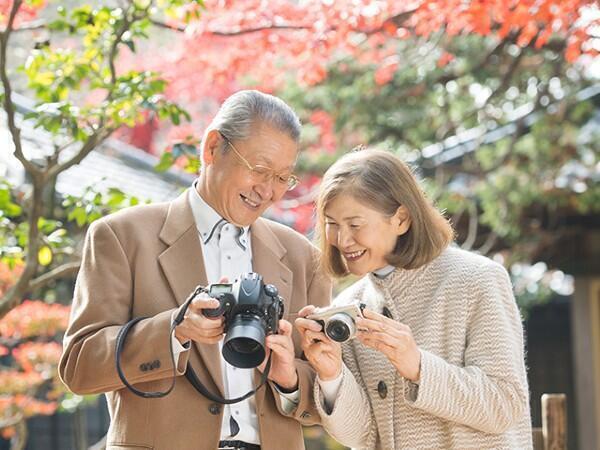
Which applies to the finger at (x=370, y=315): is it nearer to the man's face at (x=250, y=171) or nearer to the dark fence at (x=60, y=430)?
the man's face at (x=250, y=171)

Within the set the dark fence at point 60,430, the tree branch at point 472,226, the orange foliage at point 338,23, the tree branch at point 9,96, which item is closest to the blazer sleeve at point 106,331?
the tree branch at point 9,96

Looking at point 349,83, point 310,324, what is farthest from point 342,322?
point 349,83

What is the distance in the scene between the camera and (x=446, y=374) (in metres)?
3.19

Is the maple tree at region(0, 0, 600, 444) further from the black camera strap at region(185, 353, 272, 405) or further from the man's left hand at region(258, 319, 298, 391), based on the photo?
the man's left hand at region(258, 319, 298, 391)

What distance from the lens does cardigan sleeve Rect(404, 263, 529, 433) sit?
3.18m

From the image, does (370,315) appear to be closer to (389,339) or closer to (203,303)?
(389,339)

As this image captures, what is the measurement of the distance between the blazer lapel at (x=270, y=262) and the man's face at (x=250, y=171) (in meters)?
0.16

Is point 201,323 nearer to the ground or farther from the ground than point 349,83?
nearer to the ground

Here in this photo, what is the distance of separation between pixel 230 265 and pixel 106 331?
1.71ft

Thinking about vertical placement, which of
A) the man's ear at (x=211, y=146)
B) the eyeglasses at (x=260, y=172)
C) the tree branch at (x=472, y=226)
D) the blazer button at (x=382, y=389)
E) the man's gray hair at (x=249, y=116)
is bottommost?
the blazer button at (x=382, y=389)

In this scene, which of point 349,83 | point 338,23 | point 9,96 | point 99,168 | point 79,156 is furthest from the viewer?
point 99,168

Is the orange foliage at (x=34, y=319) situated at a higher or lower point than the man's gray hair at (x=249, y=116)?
higher

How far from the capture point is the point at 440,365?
320 centimetres

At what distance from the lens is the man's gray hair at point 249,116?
344 cm
